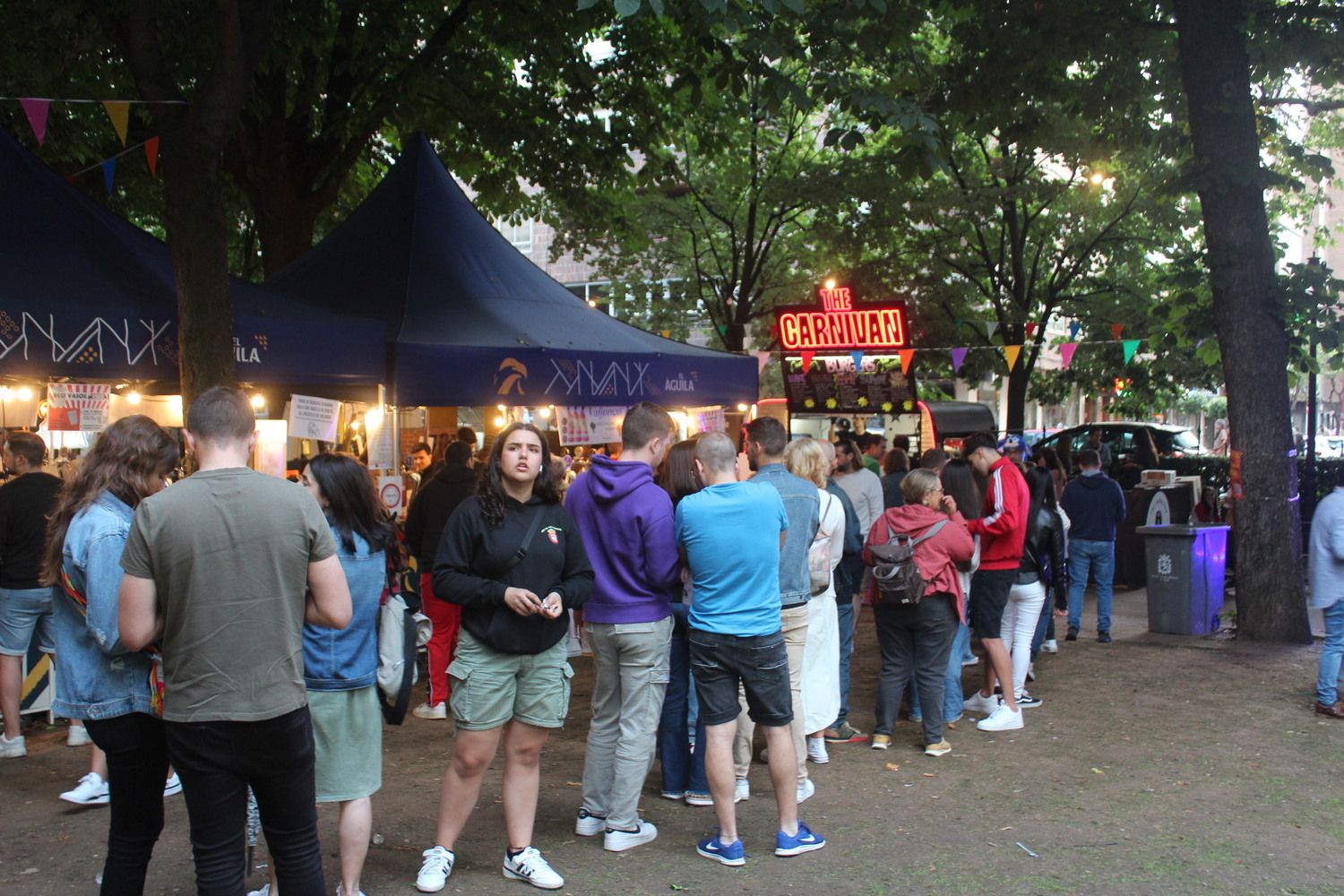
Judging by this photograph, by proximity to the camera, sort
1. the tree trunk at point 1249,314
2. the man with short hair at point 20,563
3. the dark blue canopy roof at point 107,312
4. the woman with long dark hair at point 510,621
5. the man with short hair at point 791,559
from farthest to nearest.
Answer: the tree trunk at point 1249,314, the dark blue canopy roof at point 107,312, the man with short hair at point 20,563, the man with short hair at point 791,559, the woman with long dark hair at point 510,621

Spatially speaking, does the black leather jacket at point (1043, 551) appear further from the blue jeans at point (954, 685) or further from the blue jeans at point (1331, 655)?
the blue jeans at point (1331, 655)

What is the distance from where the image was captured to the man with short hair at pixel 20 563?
6500 mm

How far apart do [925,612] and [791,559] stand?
56.6 inches

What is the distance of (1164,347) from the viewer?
1123 centimetres

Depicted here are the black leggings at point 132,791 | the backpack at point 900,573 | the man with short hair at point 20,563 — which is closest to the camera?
the black leggings at point 132,791

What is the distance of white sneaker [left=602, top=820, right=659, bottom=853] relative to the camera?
5.17 m

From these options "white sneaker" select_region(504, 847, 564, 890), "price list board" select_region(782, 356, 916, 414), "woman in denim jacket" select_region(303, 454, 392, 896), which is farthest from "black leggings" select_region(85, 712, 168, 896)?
"price list board" select_region(782, 356, 916, 414)

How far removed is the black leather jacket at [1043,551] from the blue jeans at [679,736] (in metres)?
2.78

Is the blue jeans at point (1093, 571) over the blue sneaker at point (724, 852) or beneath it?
over

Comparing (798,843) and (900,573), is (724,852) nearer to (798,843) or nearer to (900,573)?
(798,843)

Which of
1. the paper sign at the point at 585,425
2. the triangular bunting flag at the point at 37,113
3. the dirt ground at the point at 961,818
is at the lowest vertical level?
the dirt ground at the point at 961,818

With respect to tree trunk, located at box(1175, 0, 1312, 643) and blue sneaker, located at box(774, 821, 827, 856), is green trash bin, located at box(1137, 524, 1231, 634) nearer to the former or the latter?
tree trunk, located at box(1175, 0, 1312, 643)

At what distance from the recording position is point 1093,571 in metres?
10.8

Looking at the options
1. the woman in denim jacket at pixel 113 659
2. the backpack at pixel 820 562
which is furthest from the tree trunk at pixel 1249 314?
the woman in denim jacket at pixel 113 659
